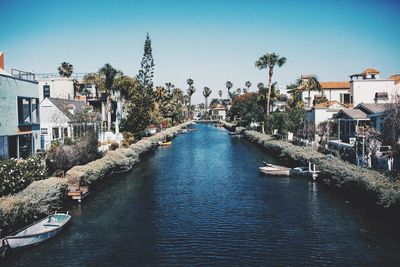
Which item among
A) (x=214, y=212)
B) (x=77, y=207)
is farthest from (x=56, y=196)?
(x=214, y=212)

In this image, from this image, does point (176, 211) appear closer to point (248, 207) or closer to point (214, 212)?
point (214, 212)

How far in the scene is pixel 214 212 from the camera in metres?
25.9

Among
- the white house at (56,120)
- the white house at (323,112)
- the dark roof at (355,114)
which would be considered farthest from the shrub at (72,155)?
the white house at (323,112)

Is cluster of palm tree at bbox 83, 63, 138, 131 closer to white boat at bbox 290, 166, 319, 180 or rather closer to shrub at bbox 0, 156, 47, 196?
white boat at bbox 290, 166, 319, 180

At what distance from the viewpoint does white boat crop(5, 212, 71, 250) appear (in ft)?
59.4

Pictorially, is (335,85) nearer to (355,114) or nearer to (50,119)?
(355,114)

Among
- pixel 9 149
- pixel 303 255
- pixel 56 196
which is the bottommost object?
pixel 303 255

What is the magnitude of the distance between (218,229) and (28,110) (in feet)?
80.1

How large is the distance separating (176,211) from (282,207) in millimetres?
7597

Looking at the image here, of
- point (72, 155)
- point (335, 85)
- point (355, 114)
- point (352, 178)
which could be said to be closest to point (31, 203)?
point (72, 155)

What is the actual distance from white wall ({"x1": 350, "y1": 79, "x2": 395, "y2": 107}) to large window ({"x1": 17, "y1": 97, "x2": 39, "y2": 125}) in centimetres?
4865

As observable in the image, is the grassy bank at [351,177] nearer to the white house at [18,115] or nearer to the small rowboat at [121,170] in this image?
the small rowboat at [121,170]

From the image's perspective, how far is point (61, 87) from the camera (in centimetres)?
6969

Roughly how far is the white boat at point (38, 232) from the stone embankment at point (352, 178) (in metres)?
18.9
